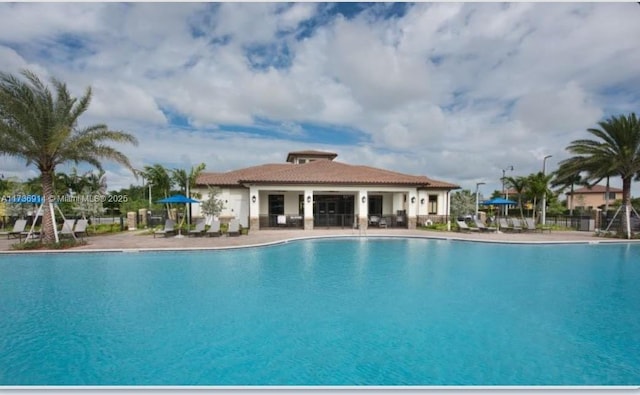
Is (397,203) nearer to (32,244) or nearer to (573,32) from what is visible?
(573,32)

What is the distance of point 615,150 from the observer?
65.4 ft

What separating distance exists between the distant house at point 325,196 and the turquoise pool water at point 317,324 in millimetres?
11429

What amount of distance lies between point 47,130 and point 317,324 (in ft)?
52.3

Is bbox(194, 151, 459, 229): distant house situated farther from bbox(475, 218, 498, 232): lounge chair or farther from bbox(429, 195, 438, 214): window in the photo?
bbox(475, 218, 498, 232): lounge chair

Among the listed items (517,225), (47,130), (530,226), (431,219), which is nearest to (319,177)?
(431,219)

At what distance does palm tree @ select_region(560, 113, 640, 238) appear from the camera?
1926 cm

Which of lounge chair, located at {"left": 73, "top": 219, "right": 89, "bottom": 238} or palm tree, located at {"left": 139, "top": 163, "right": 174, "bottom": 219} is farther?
palm tree, located at {"left": 139, "top": 163, "right": 174, "bottom": 219}

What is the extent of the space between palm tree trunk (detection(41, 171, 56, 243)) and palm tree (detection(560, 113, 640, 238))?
31.8m

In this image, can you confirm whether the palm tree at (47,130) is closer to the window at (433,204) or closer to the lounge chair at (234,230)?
the lounge chair at (234,230)

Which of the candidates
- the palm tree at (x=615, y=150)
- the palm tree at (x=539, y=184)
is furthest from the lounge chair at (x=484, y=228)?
the palm tree at (x=539, y=184)

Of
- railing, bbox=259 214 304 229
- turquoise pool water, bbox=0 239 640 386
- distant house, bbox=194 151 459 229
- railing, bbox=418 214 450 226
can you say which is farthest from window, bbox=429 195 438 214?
turquoise pool water, bbox=0 239 640 386

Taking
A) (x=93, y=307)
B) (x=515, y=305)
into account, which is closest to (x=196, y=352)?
(x=93, y=307)

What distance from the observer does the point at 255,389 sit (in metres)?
4.23

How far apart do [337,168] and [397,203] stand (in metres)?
6.26
